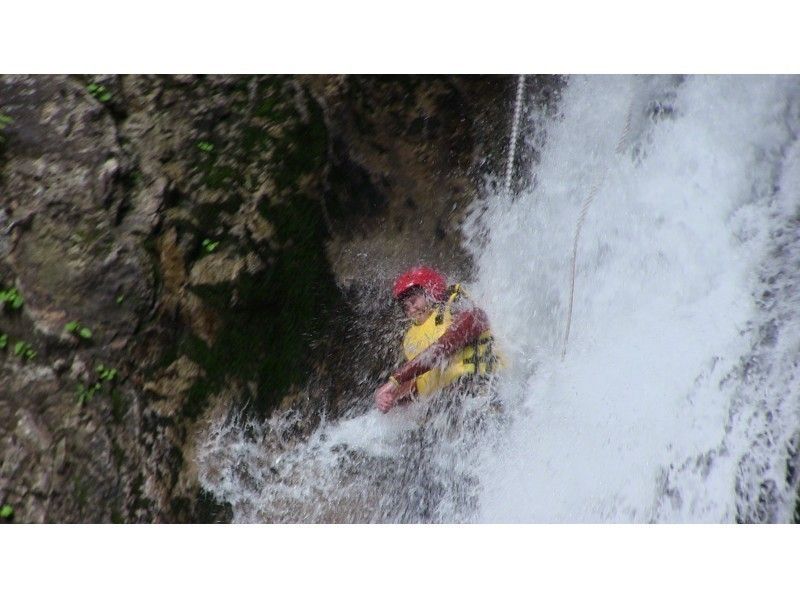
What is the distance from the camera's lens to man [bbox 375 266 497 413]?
3.30 m

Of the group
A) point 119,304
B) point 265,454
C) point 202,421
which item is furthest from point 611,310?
point 119,304

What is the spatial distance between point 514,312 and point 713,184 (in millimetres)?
1184

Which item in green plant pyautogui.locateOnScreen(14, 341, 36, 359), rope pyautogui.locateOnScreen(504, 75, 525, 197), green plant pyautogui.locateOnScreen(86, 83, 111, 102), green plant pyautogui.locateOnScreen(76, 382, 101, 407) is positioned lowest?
green plant pyautogui.locateOnScreen(76, 382, 101, 407)

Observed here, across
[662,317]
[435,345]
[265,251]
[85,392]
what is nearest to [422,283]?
[435,345]

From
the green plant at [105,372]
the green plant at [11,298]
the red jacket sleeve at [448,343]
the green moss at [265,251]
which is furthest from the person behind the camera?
the red jacket sleeve at [448,343]

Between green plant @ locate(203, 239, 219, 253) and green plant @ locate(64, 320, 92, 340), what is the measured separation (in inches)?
25.9

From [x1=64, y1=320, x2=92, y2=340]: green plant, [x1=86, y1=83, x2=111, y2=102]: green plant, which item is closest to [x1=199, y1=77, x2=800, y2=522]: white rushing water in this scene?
[x1=64, y1=320, x2=92, y2=340]: green plant

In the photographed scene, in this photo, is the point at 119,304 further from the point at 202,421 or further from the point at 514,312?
the point at 514,312

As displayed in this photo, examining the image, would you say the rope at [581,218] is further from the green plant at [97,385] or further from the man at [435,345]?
the green plant at [97,385]

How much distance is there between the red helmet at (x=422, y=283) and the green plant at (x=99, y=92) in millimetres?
1691

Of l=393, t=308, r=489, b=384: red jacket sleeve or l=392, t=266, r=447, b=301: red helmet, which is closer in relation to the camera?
l=393, t=308, r=489, b=384: red jacket sleeve

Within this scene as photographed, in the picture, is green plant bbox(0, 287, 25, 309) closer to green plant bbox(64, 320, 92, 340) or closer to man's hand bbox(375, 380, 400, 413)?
green plant bbox(64, 320, 92, 340)

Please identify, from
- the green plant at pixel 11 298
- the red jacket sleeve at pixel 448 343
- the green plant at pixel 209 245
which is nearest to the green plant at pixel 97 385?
the green plant at pixel 11 298

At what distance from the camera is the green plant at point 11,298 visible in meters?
2.77
